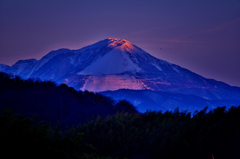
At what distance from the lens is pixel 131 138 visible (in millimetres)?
19562

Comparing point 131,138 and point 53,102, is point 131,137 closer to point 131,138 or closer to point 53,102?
point 131,138

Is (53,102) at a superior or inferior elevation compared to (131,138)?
superior

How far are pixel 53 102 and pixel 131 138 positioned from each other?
1961cm

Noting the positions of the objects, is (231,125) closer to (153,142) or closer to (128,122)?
(153,142)

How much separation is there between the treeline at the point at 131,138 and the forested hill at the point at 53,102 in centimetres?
1138

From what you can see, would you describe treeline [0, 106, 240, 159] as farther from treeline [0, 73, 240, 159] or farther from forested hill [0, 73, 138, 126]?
forested hill [0, 73, 138, 126]

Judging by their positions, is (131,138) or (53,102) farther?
(53,102)

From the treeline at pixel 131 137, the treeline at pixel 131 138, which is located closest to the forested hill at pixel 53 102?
the treeline at pixel 131 137

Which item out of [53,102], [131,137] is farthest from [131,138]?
[53,102]

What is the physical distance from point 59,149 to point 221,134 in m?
8.52

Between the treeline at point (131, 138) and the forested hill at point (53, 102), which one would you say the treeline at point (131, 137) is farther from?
the forested hill at point (53, 102)

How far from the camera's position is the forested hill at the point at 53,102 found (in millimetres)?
34156

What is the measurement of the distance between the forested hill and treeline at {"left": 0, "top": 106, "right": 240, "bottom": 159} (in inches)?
448

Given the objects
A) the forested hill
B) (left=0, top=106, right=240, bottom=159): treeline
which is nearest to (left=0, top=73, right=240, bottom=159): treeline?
(left=0, top=106, right=240, bottom=159): treeline
